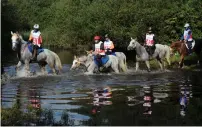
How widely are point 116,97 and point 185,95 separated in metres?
2.57

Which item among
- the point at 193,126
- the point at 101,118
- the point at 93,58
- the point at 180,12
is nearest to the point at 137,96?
the point at 101,118

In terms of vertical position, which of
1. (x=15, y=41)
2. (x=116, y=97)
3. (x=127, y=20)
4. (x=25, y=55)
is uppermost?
(x=127, y=20)

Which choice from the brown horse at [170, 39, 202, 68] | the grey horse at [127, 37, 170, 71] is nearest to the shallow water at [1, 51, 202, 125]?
the grey horse at [127, 37, 170, 71]

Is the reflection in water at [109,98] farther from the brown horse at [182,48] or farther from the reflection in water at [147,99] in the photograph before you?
the brown horse at [182,48]

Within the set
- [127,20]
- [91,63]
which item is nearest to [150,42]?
[91,63]

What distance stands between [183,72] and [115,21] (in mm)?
22092

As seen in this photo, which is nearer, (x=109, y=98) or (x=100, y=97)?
(x=109, y=98)

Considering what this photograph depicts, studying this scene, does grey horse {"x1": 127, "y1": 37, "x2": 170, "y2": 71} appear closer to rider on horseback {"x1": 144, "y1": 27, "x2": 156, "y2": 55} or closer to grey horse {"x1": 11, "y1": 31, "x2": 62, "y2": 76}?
rider on horseback {"x1": 144, "y1": 27, "x2": 156, "y2": 55}

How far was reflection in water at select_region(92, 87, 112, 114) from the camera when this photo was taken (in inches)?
532

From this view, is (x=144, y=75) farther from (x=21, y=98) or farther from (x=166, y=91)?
(x=21, y=98)

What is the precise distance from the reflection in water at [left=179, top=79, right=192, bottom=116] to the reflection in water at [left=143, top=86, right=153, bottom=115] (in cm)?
98

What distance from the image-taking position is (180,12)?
131ft

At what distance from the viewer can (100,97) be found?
15.6m

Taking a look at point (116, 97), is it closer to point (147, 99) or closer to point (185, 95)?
point (147, 99)
